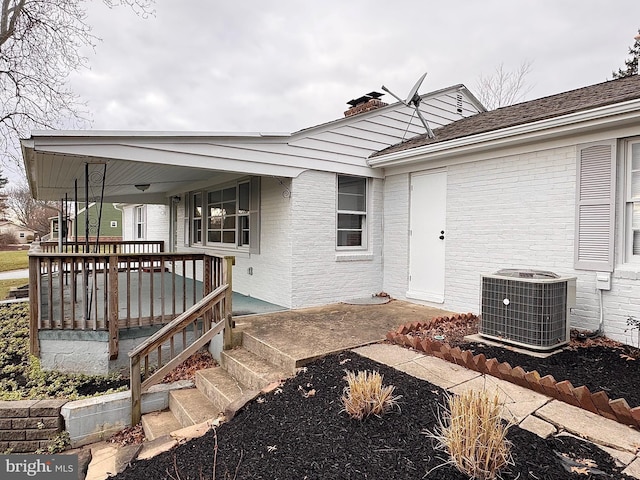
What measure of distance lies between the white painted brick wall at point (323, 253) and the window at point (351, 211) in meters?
0.15

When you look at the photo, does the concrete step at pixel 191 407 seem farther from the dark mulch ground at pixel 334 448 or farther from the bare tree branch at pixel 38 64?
the bare tree branch at pixel 38 64

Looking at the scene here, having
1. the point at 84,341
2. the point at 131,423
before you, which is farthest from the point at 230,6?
the point at 131,423

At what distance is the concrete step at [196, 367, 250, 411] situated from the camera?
3687 mm

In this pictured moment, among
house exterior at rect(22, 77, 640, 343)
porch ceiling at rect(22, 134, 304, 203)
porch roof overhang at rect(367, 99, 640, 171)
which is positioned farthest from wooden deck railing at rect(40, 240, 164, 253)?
porch roof overhang at rect(367, 99, 640, 171)

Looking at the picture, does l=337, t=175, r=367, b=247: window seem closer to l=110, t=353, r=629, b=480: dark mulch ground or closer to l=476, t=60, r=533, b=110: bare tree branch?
l=110, t=353, r=629, b=480: dark mulch ground

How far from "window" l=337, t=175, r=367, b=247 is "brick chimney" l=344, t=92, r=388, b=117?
158cm

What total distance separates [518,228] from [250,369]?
422 cm

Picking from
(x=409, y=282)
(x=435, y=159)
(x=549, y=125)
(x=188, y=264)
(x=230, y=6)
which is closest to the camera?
(x=549, y=125)

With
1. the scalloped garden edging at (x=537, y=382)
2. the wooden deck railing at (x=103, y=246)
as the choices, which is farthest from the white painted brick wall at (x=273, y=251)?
the wooden deck railing at (x=103, y=246)

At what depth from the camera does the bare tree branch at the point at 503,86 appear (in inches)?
651

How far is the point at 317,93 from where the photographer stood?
17406 millimetres

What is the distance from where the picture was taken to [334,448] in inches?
91.7

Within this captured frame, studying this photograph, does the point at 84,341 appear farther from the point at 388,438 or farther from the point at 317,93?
the point at 317,93

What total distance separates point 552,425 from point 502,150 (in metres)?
4.20
